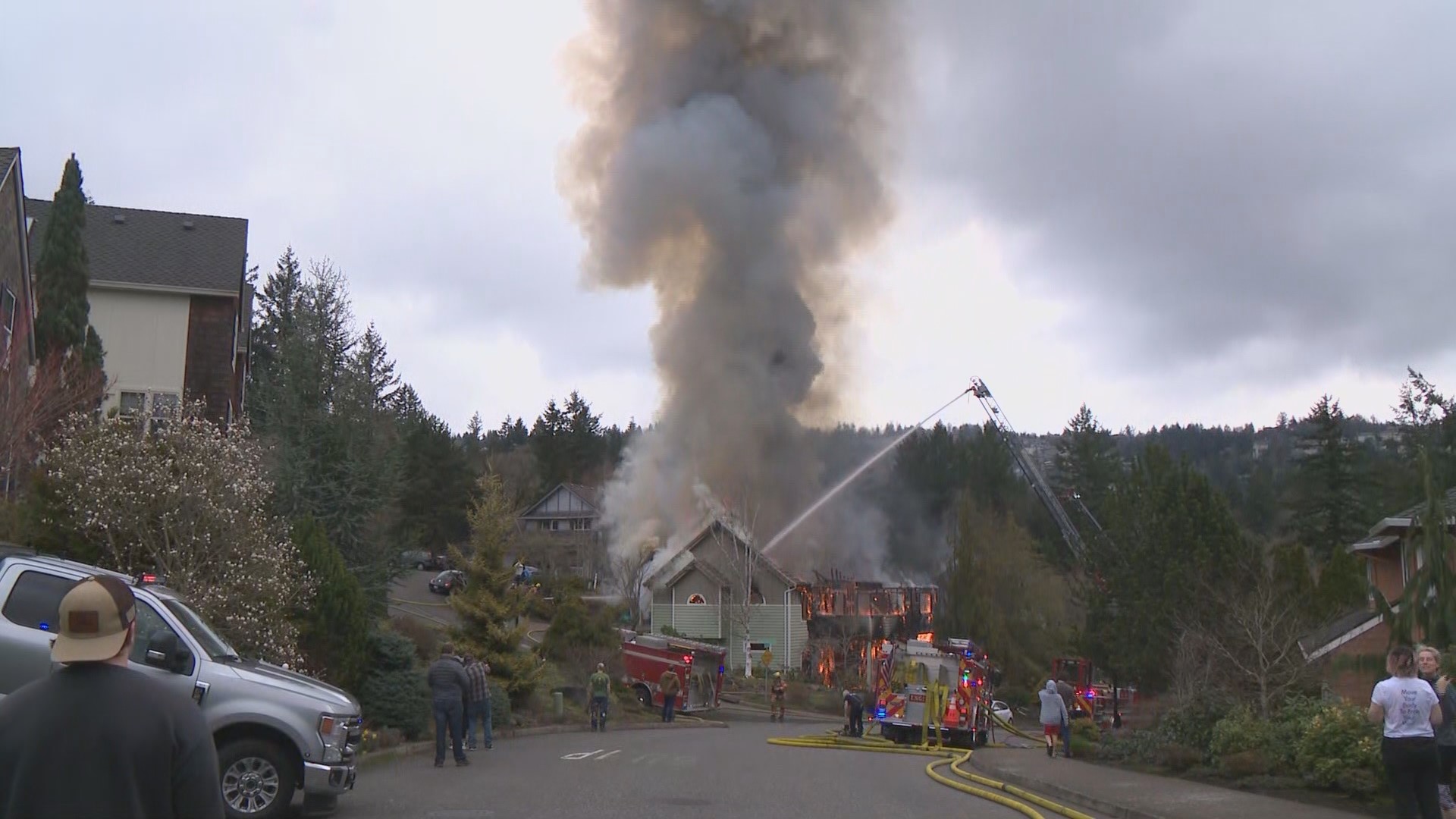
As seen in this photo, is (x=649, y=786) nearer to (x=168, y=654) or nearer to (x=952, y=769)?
(x=168, y=654)

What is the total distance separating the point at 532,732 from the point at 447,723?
31.5 feet

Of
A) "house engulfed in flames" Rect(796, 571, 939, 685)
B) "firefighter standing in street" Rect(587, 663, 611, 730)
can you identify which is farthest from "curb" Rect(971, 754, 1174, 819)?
"house engulfed in flames" Rect(796, 571, 939, 685)

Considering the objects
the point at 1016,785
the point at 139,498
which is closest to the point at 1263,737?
the point at 1016,785

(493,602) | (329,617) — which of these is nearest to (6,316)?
(493,602)

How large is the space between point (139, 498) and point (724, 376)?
40.6 metres

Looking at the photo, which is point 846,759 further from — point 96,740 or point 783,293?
point 783,293

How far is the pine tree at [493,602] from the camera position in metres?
26.5

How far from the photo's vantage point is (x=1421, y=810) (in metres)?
9.16

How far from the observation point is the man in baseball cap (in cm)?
345

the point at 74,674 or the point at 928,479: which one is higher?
the point at 928,479

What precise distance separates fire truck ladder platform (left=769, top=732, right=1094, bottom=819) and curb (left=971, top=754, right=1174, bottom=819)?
197 mm

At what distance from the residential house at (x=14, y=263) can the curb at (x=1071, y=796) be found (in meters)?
18.3

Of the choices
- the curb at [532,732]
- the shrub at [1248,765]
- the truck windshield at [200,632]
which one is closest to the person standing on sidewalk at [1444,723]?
the shrub at [1248,765]

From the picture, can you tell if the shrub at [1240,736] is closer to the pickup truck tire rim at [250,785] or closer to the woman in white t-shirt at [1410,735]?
the woman in white t-shirt at [1410,735]
